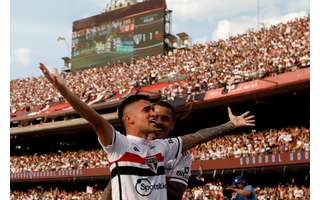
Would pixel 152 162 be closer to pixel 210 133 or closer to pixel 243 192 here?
pixel 210 133

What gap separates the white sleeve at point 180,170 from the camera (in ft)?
17.8

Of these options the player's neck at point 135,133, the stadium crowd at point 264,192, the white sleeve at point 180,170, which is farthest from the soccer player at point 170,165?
the stadium crowd at point 264,192

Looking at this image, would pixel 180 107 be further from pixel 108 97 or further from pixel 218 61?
pixel 108 97

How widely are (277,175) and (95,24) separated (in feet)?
84.9

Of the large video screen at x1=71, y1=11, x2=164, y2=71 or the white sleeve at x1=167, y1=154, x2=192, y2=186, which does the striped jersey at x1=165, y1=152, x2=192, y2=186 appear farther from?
the large video screen at x1=71, y1=11, x2=164, y2=71

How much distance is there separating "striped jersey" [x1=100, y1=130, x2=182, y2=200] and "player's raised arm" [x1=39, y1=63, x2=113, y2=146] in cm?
8

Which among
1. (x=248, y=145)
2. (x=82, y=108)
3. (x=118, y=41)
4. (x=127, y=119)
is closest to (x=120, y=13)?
(x=118, y=41)

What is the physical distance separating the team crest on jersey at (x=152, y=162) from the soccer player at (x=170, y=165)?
239 mm

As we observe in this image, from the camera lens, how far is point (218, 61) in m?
31.1

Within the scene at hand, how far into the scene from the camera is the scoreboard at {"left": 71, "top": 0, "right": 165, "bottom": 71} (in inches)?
1649

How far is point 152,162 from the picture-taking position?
4.32m

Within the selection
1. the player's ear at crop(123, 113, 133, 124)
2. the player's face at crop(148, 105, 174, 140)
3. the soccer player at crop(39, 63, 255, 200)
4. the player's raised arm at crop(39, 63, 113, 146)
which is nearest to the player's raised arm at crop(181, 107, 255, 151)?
the player's face at crop(148, 105, 174, 140)

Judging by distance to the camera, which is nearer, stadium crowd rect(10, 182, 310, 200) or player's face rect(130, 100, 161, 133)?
player's face rect(130, 100, 161, 133)
